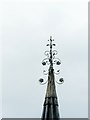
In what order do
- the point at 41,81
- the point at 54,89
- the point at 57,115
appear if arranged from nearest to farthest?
the point at 57,115
the point at 54,89
the point at 41,81

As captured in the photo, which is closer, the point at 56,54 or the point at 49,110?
the point at 49,110

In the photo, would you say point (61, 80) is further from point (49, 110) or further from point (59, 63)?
point (49, 110)

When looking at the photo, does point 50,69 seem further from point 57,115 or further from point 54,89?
point 57,115

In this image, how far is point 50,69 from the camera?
2600 centimetres

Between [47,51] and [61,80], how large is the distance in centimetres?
253

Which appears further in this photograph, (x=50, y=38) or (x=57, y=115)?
(x=50, y=38)

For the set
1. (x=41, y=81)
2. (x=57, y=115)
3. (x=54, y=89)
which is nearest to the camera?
(x=57, y=115)

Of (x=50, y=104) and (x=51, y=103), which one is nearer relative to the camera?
(x=50, y=104)

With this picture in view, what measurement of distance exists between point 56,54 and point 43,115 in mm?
5578

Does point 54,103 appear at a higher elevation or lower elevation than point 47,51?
lower

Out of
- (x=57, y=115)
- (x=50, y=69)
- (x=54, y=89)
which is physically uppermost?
(x=50, y=69)

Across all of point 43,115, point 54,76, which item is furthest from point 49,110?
point 54,76

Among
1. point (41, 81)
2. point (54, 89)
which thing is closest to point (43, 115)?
point (54, 89)

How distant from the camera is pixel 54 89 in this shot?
82.5 ft
